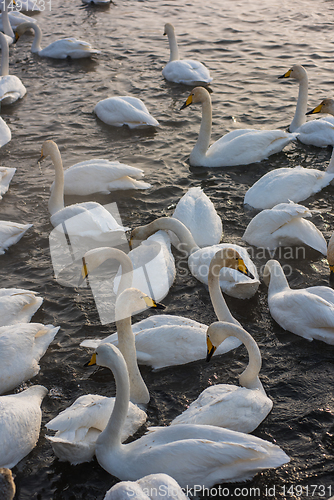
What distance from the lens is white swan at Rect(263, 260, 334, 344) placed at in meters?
5.99

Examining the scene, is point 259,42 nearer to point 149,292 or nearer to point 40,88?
point 40,88

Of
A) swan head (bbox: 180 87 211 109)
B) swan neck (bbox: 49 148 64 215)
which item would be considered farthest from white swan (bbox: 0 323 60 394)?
swan head (bbox: 180 87 211 109)

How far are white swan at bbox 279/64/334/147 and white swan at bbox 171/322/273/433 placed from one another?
654 centimetres

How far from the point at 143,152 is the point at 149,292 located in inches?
201

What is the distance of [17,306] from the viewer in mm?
6262

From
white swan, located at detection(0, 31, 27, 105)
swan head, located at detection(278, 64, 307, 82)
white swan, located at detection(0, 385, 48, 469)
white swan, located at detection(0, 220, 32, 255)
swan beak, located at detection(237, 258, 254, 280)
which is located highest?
swan head, located at detection(278, 64, 307, 82)

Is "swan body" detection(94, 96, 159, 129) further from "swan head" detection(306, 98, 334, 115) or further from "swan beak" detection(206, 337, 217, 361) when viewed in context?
"swan beak" detection(206, 337, 217, 361)

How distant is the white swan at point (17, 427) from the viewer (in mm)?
4672

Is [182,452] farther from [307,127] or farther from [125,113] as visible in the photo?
[125,113]

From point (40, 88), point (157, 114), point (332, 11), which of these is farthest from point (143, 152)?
point (332, 11)

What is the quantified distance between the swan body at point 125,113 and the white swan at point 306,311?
6.15 meters

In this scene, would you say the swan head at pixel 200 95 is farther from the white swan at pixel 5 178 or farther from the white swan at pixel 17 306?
the white swan at pixel 17 306

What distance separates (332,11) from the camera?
63.9ft

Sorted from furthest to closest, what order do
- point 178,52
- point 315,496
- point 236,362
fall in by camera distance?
point 178,52 → point 236,362 → point 315,496
